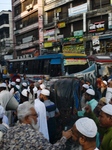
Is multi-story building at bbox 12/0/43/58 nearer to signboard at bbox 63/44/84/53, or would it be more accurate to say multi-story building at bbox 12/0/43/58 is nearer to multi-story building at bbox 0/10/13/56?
multi-story building at bbox 0/10/13/56

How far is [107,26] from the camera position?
27.8 metres

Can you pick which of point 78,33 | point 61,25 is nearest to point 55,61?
point 78,33

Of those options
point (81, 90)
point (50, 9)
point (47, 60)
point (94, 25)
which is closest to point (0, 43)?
point (50, 9)

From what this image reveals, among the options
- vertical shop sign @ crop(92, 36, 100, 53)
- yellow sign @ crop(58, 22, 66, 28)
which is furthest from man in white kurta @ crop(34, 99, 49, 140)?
yellow sign @ crop(58, 22, 66, 28)

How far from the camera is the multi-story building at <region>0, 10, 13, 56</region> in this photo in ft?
168

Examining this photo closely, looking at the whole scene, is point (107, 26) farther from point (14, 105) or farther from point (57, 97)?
point (14, 105)

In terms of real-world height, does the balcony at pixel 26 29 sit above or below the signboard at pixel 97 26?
above

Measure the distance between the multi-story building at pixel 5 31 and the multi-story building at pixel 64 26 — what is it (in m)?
3.94

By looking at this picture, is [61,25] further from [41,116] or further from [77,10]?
[41,116]

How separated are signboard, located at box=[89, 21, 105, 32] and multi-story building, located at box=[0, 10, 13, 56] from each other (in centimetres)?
2447

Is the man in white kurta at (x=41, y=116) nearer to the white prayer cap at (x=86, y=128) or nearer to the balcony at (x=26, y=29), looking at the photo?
the white prayer cap at (x=86, y=128)

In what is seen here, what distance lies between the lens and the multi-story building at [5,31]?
5125 cm

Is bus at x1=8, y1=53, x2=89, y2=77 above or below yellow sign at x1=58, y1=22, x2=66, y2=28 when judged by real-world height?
below

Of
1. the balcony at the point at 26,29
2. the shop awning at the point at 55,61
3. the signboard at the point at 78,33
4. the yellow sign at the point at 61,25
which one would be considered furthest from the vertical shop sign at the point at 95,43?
the balcony at the point at 26,29
